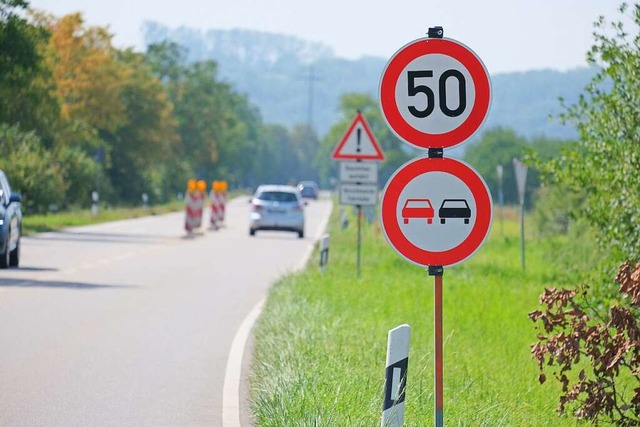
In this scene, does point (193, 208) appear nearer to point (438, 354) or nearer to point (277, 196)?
point (277, 196)

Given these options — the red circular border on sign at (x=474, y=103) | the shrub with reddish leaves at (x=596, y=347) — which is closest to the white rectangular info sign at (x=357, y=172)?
the shrub with reddish leaves at (x=596, y=347)

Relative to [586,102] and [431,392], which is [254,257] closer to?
[586,102]

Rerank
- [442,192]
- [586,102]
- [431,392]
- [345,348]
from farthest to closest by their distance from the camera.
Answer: [586,102], [345,348], [431,392], [442,192]

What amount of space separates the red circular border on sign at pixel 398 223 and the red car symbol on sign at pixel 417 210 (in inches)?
2.2

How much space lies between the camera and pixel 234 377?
1244 cm

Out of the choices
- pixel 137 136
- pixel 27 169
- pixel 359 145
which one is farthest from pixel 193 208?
pixel 137 136

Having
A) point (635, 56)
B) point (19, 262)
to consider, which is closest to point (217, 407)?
point (635, 56)

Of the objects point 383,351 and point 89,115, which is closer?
point 383,351

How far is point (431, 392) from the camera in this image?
416 inches

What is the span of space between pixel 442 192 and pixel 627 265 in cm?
160

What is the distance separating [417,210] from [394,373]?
2.96 ft

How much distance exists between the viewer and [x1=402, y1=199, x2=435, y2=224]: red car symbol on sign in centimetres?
832

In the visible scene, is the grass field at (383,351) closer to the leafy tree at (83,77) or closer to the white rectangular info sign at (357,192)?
the white rectangular info sign at (357,192)

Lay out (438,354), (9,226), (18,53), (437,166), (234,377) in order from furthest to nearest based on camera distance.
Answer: (18,53) → (9,226) → (234,377) → (437,166) → (438,354)
